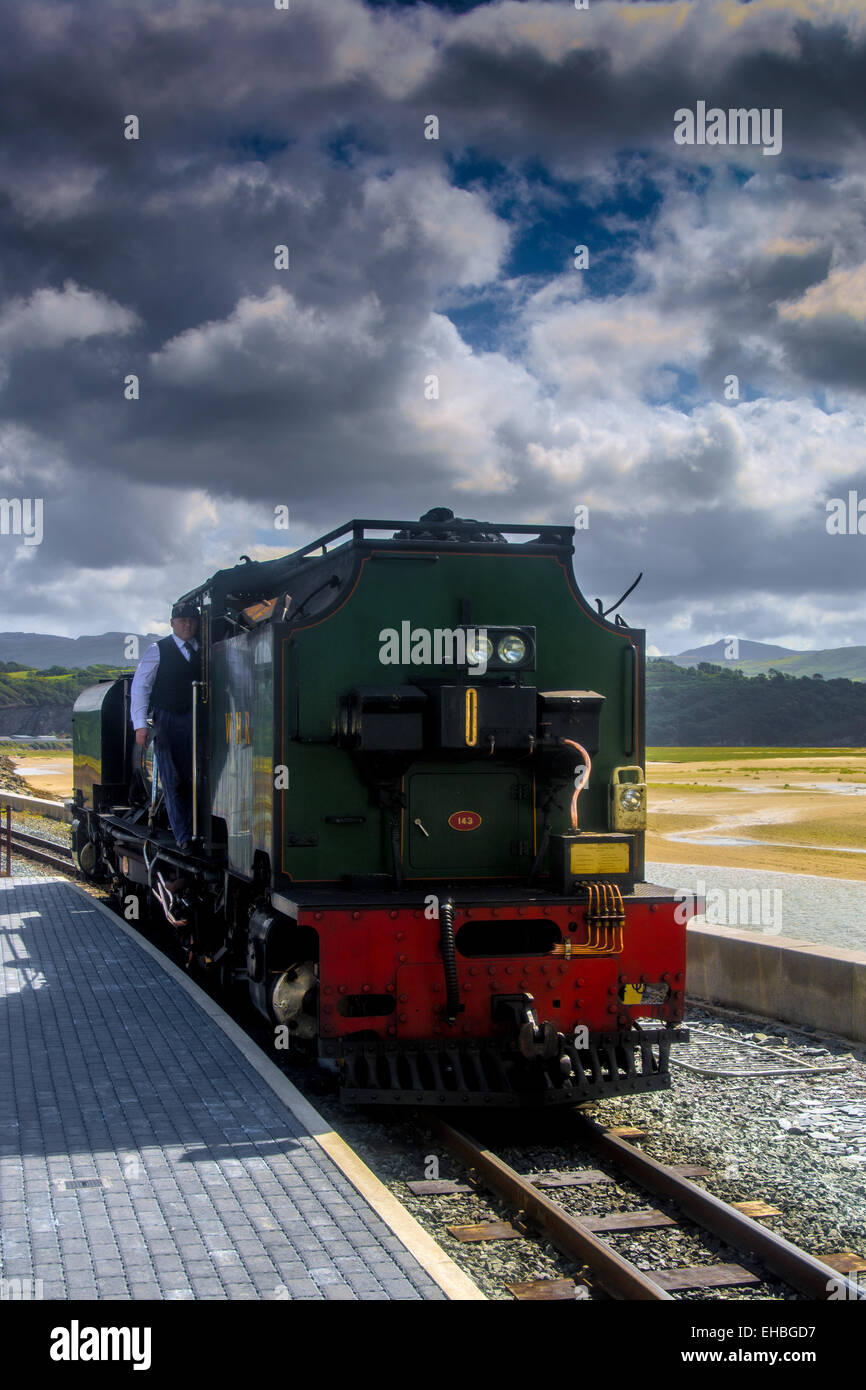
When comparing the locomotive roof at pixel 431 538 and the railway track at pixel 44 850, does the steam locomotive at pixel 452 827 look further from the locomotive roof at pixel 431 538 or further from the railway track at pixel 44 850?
the railway track at pixel 44 850

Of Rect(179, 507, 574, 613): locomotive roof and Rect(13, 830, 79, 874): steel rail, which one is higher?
Rect(179, 507, 574, 613): locomotive roof

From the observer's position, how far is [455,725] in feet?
24.7

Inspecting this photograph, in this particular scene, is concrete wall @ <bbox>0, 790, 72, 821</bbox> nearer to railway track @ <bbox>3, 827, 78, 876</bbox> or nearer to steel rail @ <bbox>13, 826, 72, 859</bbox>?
railway track @ <bbox>3, 827, 78, 876</bbox>

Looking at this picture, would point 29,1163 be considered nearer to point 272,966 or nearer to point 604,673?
point 272,966

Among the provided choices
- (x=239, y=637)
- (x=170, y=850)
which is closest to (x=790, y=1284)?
(x=239, y=637)

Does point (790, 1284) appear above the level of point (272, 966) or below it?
below

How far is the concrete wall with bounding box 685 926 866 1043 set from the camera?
363 inches

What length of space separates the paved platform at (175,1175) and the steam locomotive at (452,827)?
706 mm

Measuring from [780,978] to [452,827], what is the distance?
3.52m

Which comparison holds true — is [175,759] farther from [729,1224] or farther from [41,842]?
[41,842]

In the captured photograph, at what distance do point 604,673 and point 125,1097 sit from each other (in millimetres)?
4101

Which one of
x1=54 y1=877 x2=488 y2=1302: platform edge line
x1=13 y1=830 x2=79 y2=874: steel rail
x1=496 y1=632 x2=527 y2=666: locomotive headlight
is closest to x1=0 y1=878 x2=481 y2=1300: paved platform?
x1=54 y1=877 x2=488 y2=1302: platform edge line

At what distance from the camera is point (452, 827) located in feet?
26.4

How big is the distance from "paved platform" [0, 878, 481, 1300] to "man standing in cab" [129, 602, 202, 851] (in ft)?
6.30
